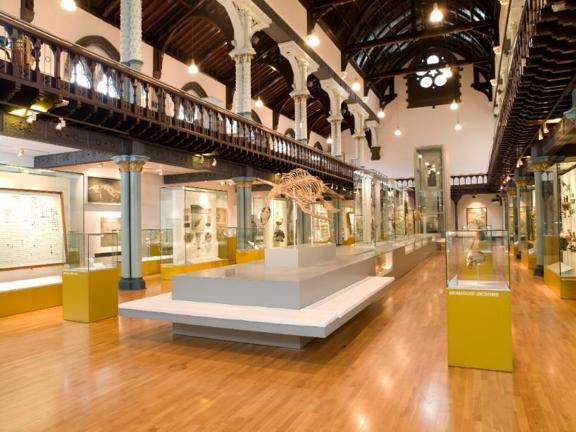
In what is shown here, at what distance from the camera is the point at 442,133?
29734 millimetres

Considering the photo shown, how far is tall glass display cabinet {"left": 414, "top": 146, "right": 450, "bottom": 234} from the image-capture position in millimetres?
22495

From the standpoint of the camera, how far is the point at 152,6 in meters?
14.3

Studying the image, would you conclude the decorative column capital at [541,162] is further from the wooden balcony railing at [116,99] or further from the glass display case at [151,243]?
the glass display case at [151,243]

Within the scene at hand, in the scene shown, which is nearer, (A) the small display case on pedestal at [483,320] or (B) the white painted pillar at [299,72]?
(A) the small display case on pedestal at [483,320]

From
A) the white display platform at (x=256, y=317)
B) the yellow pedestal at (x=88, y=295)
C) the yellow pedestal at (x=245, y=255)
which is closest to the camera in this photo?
the white display platform at (x=256, y=317)

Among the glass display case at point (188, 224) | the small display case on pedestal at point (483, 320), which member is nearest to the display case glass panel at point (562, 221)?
the small display case on pedestal at point (483, 320)

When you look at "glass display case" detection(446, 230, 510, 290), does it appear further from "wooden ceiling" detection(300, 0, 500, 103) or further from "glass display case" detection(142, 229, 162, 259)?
"wooden ceiling" detection(300, 0, 500, 103)

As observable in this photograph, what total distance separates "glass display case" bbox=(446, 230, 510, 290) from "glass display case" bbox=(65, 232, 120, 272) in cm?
537

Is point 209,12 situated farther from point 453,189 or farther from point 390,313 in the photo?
point 453,189

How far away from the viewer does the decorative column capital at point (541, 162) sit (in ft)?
36.1

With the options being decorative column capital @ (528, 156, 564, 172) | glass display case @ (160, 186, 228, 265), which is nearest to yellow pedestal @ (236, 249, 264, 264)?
glass display case @ (160, 186, 228, 265)

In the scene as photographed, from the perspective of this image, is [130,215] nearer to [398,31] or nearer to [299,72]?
[299,72]

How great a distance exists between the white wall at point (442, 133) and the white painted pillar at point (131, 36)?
23547 mm

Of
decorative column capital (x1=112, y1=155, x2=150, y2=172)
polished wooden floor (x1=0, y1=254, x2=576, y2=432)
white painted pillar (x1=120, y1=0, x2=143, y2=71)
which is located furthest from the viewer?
decorative column capital (x1=112, y1=155, x2=150, y2=172)
